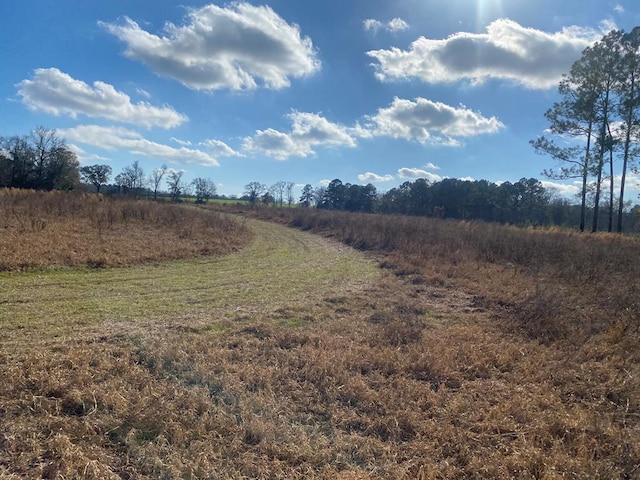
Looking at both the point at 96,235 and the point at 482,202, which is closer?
the point at 96,235

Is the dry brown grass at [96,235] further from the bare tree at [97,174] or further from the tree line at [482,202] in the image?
the bare tree at [97,174]

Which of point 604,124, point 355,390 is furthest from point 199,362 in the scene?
point 604,124

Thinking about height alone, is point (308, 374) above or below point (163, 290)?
below

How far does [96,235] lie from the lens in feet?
43.8

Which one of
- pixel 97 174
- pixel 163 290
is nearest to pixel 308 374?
pixel 163 290

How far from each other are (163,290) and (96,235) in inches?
266

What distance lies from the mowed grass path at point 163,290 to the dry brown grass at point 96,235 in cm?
77

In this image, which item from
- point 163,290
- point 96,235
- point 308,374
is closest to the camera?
point 308,374

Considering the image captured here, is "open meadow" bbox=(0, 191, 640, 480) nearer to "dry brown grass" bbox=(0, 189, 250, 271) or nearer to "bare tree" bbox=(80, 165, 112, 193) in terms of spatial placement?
"dry brown grass" bbox=(0, 189, 250, 271)

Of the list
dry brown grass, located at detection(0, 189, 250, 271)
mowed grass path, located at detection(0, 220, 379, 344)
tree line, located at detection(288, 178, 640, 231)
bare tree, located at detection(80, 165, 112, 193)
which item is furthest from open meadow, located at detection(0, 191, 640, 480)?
bare tree, located at detection(80, 165, 112, 193)

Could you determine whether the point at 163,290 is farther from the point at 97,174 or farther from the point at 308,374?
the point at 97,174

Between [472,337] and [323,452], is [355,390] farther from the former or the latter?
[472,337]

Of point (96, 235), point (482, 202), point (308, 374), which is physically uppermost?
point (482, 202)

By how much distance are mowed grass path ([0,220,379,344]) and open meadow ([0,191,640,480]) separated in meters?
0.06
